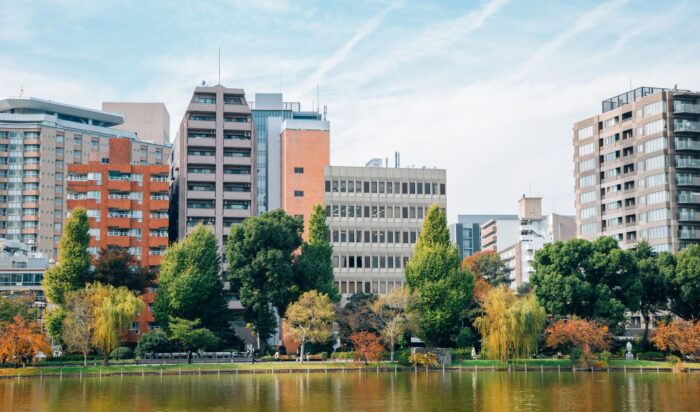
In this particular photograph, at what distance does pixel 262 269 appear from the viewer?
116125mm

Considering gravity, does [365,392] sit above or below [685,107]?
below

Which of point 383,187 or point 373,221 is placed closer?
point 373,221

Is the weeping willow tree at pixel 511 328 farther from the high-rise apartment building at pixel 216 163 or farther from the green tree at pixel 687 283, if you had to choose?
the high-rise apartment building at pixel 216 163

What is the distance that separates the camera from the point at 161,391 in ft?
249

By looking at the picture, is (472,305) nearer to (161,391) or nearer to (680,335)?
(680,335)

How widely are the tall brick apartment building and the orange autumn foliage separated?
73518 mm

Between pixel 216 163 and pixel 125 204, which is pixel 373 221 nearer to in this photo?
pixel 216 163

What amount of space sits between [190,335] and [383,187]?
50.9m

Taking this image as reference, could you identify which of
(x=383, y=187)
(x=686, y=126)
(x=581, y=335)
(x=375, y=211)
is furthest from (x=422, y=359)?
(x=686, y=126)

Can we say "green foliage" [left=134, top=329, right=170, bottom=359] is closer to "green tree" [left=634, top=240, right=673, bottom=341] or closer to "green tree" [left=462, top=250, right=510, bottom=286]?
"green tree" [left=634, top=240, right=673, bottom=341]

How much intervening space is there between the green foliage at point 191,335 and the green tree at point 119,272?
1205 centimetres

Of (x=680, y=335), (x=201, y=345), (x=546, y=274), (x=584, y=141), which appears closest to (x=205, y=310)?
(x=201, y=345)

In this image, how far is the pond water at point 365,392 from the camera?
201 feet

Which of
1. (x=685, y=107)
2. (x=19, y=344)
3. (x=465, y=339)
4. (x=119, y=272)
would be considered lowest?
(x=465, y=339)
